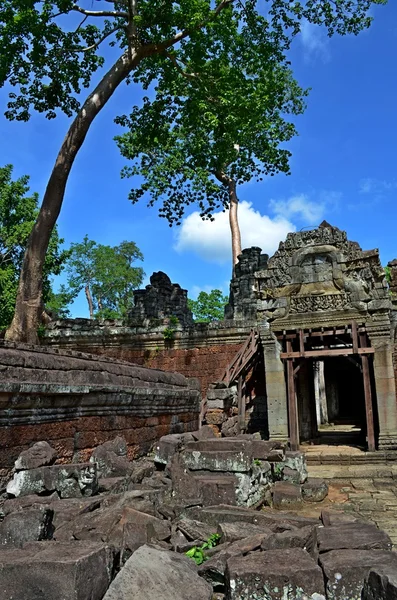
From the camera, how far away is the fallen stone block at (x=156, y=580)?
240cm

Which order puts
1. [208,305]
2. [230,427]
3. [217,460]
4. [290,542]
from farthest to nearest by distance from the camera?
[208,305] → [230,427] → [217,460] → [290,542]

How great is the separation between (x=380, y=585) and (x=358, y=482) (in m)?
6.34

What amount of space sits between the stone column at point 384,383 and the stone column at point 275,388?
2.16 m

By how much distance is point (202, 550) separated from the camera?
3.45 m

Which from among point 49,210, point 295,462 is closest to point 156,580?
point 295,462

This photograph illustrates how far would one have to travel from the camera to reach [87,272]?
3519 cm

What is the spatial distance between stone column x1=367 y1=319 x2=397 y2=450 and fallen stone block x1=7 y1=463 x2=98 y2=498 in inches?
323

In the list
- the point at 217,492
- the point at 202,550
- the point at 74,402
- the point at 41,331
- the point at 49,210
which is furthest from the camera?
the point at 41,331

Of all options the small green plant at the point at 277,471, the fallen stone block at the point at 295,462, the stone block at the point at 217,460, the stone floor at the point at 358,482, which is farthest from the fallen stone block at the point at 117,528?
the fallen stone block at the point at 295,462

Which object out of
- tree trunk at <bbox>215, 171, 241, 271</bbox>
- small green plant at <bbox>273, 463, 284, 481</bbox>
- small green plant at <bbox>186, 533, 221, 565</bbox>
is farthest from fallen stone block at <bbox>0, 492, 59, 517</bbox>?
tree trunk at <bbox>215, 171, 241, 271</bbox>

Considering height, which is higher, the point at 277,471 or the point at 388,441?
the point at 388,441

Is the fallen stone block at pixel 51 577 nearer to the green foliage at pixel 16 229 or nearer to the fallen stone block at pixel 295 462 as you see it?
the fallen stone block at pixel 295 462

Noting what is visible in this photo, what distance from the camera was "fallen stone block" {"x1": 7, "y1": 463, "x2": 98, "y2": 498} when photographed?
3953mm

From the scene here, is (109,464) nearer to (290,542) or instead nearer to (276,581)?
(290,542)
